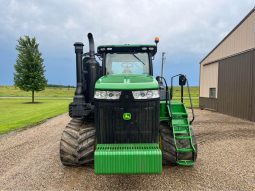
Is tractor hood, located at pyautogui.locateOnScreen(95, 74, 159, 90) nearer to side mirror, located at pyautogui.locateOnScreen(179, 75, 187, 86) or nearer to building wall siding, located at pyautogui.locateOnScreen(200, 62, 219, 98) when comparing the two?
side mirror, located at pyautogui.locateOnScreen(179, 75, 187, 86)

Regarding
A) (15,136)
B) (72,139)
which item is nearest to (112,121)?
(72,139)

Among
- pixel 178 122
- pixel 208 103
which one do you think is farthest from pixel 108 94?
pixel 208 103

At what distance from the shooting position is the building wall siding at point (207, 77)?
77.6ft

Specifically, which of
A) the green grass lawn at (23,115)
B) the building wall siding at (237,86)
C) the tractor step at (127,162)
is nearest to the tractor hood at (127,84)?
the tractor step at (127,162)

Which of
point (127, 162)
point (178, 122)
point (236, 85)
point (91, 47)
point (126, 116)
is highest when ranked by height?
point (91, 47)

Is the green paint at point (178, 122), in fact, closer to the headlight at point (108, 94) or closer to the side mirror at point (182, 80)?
the side mirror at point (182, 80)

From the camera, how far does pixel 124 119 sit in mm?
5477

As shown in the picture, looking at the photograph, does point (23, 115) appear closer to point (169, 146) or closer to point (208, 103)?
point (208, 103)

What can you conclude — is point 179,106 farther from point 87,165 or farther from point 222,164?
point 87,165

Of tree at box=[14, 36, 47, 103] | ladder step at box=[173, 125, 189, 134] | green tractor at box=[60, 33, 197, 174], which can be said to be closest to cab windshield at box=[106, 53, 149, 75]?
green tractor at box=[60, 33, 197, 174]

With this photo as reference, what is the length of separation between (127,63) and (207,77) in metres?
20.6

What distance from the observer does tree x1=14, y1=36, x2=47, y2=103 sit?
134ft

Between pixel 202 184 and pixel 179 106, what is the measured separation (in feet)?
6.78

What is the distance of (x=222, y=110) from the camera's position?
856 inches
